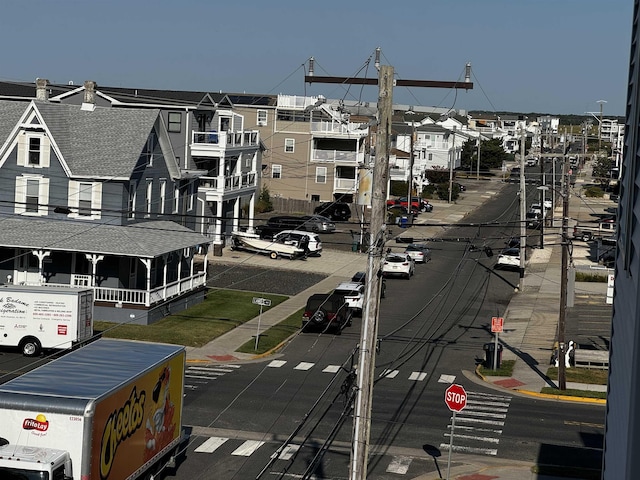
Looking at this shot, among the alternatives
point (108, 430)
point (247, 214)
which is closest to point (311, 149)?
point (247, 214)

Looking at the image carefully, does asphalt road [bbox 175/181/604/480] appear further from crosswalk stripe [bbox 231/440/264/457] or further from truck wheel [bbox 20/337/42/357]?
truck wheel [bbox 20/337/42/357]

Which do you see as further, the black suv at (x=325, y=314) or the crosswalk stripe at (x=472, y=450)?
the black suv at (x=325, y=314)

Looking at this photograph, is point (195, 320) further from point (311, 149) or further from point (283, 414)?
point (311, 149)

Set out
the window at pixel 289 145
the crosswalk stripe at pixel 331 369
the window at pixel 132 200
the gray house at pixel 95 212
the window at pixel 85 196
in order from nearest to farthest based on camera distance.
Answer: the crosswalk stripe at pixel 331 369 → the gray house at pixel 95 212 → the window at pixel 85 196 → the window at pixel 132 200 → the window at pixel 289 145

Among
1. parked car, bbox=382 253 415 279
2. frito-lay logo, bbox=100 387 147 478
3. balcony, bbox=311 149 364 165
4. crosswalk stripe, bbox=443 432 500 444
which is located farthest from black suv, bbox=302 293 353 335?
balcony, bbox=311 149 364 165

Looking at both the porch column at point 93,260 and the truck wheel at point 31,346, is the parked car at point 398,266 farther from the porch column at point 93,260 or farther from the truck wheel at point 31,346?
the truck wheel at point 31,346

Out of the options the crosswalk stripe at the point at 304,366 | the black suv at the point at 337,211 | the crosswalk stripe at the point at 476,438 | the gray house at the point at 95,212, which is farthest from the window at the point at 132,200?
the black suv at the point at 337,211

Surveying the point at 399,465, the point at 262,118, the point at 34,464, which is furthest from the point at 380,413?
the point at 262,118
